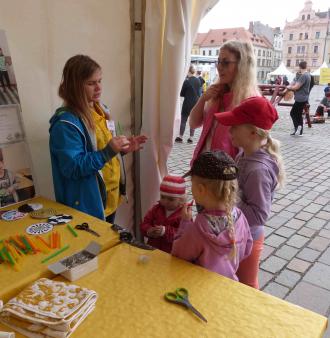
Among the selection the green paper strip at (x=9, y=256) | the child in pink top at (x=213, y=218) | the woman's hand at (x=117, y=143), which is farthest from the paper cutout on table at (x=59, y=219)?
the child in pink top at (x=213, y=218)

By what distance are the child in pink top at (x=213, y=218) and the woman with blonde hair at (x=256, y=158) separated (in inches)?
9.5

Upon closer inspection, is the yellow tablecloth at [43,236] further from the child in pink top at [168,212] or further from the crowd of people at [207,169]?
the child in pink top at [168,212]

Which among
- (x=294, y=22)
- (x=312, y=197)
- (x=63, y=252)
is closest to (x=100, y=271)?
(x=63, y=252)

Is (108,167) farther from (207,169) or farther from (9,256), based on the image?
(207,169)

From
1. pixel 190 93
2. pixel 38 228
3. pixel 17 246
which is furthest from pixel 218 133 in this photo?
pixel 190 93

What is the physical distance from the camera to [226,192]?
1.17 m

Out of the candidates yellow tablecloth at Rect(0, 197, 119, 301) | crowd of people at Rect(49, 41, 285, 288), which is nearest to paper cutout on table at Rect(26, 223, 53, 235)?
yellow tablecloth at Rect(0, 197, 119, 301)

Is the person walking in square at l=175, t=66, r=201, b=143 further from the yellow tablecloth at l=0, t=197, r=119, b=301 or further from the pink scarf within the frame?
the yellow tablecloth at l=0, t=197, r=119, b=301

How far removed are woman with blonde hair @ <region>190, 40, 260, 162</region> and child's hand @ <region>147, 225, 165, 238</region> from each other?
22.1 inches

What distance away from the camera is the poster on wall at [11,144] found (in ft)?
5.67

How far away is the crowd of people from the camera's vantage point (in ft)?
3.91

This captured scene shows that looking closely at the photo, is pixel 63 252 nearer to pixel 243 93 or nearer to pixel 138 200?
pixel 243 93

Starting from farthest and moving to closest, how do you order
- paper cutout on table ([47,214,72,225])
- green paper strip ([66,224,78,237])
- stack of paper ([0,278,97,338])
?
1. paper cutout on table ([47,214,72,225])
2. green paper strip ([66,224,78,237])
3. stack of paper ([0,278,97,338])

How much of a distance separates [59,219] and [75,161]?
29 cm
